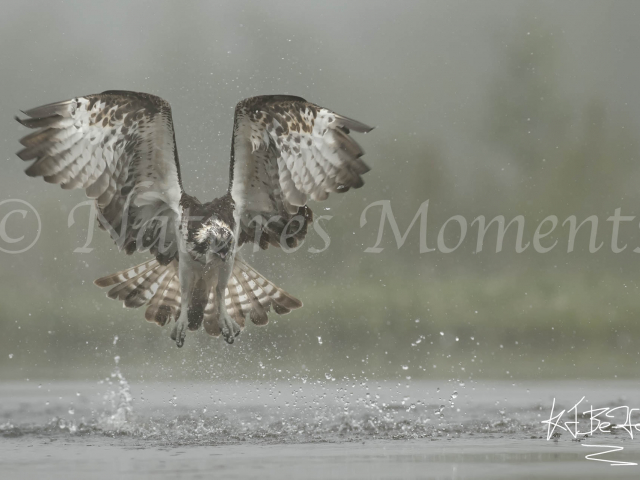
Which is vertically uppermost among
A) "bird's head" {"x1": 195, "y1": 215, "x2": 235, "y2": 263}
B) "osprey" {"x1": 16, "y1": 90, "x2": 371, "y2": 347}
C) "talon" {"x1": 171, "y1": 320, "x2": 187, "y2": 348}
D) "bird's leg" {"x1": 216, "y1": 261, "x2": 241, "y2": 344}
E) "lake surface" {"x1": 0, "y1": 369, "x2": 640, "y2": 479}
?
"osprey" {"x1": 16, "y1": 90, "x2": 371, "y2": 347}

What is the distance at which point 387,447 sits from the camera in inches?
325

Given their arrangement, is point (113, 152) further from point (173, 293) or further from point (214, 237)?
point (173, 293)

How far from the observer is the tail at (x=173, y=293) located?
31.4 feet

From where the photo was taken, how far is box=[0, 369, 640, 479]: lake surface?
7.19 m

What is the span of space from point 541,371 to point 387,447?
8.41 m

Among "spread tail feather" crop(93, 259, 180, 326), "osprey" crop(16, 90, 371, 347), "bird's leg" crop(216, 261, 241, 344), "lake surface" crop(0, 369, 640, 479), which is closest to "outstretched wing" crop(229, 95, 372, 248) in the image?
"osprey" crop(16, 90, 371, 347)

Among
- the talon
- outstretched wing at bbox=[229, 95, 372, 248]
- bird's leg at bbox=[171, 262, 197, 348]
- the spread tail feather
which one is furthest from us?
the spread tail feather

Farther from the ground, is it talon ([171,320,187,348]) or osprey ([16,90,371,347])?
osprey ([16,90,371,347])

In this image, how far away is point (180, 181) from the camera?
8664 millimetres

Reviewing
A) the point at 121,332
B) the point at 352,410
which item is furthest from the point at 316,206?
the point at 352,410
